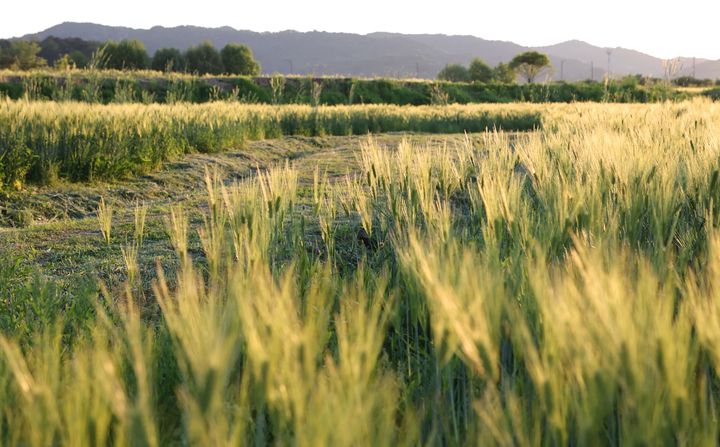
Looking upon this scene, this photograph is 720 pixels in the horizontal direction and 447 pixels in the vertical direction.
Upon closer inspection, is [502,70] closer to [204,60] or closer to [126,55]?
[204,60]

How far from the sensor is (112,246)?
155 inches

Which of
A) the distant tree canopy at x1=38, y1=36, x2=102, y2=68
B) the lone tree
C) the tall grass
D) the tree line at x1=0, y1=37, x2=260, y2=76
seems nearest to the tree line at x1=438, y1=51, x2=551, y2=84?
the lone tree

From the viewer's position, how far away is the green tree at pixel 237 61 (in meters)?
45.4

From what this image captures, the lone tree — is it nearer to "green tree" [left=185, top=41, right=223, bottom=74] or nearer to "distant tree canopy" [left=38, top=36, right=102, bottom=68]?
"green tree" [left=185, top=41, right=223, bottom=74]

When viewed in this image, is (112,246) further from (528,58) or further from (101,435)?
(528,58)

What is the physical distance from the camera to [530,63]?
205 feet

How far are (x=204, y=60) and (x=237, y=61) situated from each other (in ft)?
7.60

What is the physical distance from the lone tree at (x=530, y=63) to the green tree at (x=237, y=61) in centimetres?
2794

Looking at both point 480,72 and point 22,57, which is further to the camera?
point 480,72

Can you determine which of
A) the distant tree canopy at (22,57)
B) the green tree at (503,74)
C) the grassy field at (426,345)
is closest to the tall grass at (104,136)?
the grassy field at (426,345)

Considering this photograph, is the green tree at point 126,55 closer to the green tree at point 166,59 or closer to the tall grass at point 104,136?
the green tree at point 166,59

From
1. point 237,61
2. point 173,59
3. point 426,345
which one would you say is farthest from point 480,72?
point 426,345

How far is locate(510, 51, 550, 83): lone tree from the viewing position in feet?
203

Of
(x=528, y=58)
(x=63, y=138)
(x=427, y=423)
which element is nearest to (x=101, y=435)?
(x=427, y=423)
